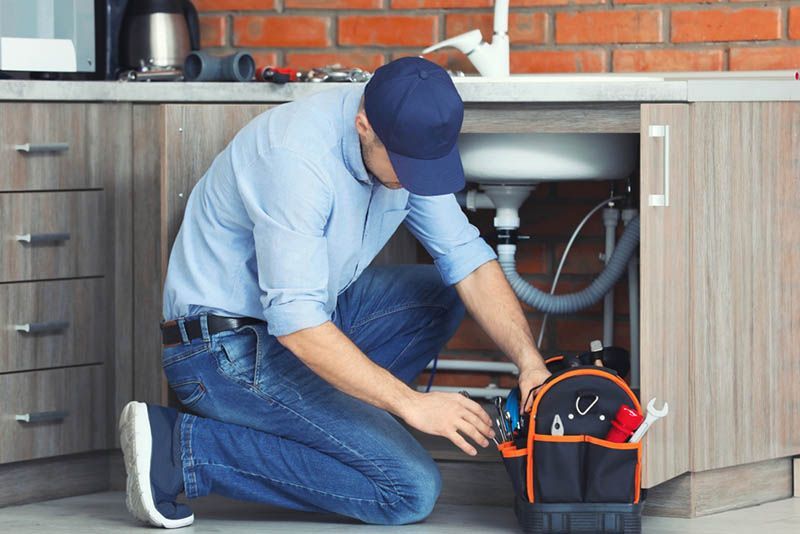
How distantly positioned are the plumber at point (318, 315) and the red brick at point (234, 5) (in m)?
0.84

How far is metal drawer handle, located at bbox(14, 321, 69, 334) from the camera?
7.77ft

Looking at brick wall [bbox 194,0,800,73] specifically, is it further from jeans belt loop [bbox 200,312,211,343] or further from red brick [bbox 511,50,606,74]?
jeans belt loop [bbox 200,312,211,343]

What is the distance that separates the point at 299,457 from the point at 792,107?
3.28ft

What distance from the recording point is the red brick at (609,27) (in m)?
2.68

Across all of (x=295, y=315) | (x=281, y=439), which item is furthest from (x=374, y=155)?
(x=281, y=439)

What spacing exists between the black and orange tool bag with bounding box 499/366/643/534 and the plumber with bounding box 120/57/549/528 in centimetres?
9

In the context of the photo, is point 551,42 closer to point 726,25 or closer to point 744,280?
point 726,25

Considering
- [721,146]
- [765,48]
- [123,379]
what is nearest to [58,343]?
[123,379]

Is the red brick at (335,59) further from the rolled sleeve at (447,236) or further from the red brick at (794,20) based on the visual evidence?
the red brick at (794,20)

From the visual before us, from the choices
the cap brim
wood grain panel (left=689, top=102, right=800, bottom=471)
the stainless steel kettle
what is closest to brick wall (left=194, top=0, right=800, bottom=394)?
the stainless steel kettle

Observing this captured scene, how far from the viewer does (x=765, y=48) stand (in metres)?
2.62

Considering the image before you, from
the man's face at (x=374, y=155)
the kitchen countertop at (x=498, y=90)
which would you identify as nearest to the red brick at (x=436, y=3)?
the kitchen countertop at (x=498, y=90)

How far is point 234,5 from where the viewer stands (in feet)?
9.61

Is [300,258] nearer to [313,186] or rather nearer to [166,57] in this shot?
[313,186]
